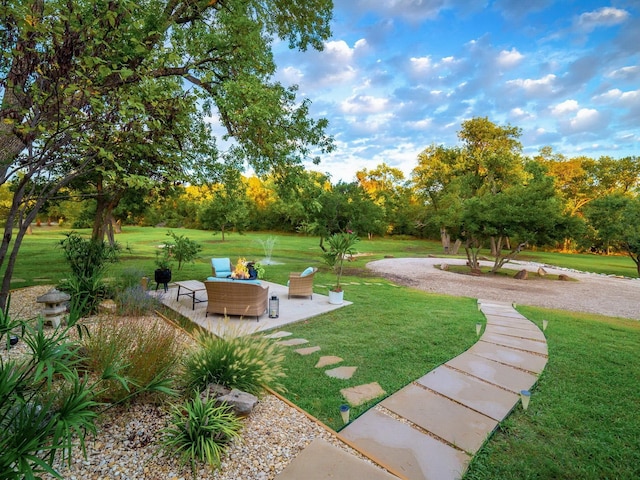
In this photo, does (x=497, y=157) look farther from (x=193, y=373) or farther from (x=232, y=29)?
(x=193, y=373)

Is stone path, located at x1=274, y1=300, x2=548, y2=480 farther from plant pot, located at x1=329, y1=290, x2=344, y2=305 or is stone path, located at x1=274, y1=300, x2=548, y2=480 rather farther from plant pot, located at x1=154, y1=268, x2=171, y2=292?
plant pot, located at x1=154, y1=268, x2=171, y2=292

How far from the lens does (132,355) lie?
262cm

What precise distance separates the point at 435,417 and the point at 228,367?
2081mm

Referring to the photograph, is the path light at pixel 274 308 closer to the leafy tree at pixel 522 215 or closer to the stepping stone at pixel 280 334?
the stepping stone at pixel 280 334

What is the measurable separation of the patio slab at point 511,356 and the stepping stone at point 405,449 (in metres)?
2.28

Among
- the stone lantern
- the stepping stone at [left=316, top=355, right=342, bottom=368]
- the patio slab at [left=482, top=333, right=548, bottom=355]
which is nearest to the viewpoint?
the stepping stone at [left=316, top=355, right=342, bottom=368]

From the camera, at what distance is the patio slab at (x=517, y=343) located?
4.52 m

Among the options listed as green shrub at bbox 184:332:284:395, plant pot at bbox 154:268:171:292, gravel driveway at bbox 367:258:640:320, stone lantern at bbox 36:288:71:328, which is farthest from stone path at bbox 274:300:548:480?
gravel driveway at bbox 367:258:640:320

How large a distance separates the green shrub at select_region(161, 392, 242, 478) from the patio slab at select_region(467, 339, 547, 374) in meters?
3.75

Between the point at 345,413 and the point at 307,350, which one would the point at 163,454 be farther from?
the point at 307,350

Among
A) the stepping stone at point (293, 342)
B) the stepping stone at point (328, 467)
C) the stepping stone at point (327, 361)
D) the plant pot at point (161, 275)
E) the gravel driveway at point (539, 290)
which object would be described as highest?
the plant pot at point (161, 275)

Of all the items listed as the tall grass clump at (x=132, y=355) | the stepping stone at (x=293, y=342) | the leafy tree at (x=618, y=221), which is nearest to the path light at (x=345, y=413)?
the tall grass clump at (x=132, y=355)

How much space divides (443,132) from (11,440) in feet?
96.8

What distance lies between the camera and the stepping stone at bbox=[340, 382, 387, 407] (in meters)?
2.98
